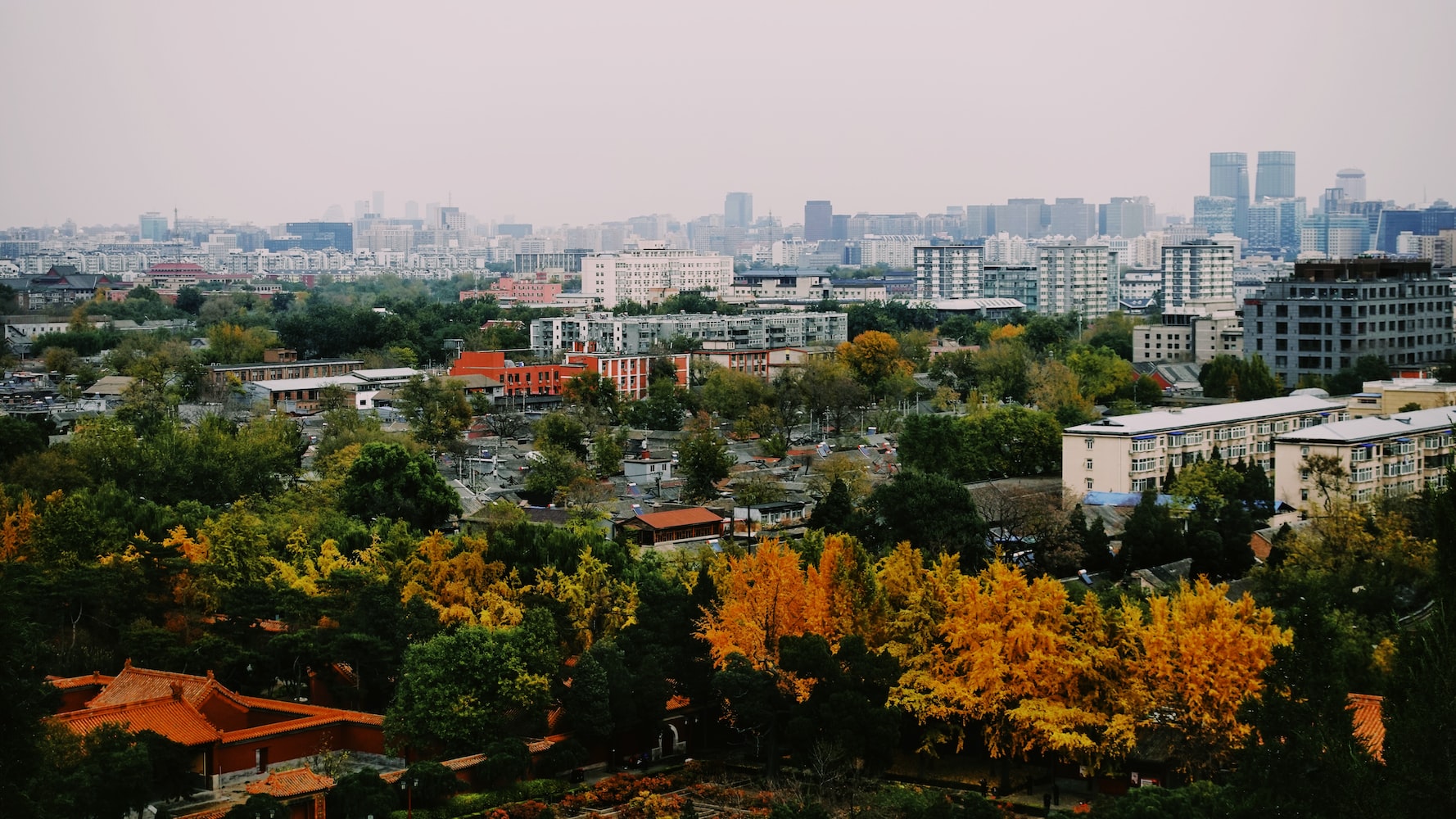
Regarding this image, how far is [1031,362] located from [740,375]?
410 centimetres

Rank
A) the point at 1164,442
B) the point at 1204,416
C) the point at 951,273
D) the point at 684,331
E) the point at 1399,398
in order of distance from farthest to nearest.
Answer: the point at 951,273
the point at 684,331
the point at 1399,398
the point at 1204,416
the point at 1164,442

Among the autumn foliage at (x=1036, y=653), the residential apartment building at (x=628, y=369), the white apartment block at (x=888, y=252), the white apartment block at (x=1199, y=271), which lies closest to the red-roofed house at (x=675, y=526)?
the autumn foliage at (x=1036, y=653)

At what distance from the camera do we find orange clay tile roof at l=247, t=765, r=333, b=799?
7.44 m

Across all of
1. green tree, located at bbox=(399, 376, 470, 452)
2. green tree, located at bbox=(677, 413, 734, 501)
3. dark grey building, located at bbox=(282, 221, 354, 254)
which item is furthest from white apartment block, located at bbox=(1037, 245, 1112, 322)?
dark grey building, located at bbox=(282, 221, 354, 254)

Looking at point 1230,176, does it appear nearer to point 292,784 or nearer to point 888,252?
point 888,252

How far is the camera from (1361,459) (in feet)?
47.3

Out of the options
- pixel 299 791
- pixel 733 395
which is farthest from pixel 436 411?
pixel 299 791

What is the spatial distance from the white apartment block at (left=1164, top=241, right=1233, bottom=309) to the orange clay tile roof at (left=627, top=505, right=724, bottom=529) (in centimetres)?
2865

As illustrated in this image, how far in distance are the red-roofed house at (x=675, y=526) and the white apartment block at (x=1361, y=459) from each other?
4787 mm

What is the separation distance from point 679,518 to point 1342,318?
40.1ft

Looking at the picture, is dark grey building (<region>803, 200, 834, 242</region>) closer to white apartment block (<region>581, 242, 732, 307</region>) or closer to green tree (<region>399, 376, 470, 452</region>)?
white apartment block (<region>581, 242, 732, 307</region>)

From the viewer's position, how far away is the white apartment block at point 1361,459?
14289 millimetres

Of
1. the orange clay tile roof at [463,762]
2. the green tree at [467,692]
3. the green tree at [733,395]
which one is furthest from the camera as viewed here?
the green tree at [733,395]

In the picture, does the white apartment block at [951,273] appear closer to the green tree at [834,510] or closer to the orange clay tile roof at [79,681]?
the green tree at [834,510]
